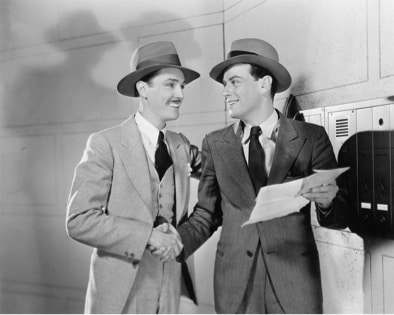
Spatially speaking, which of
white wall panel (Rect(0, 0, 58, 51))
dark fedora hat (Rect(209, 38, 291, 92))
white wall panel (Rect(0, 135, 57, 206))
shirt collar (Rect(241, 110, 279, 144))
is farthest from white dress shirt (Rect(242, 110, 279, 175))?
white wall panel (Rect(0, 0, 58, 51))

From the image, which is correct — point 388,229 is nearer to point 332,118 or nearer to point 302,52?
point 332,118

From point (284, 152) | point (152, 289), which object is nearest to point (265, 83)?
point (284, 152)

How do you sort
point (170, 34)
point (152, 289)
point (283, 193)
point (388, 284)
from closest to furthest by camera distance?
point (283, 193) → point (388, 284) → point (152, 289) → point (170, 34)

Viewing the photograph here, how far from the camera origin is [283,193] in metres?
0.88

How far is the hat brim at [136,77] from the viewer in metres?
1.16

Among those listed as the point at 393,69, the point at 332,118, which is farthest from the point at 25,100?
the point at 393,69

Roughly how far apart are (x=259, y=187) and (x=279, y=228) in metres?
0.12

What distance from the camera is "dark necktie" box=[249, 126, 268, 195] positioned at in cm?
105

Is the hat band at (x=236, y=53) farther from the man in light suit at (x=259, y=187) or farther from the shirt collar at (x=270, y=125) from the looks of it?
the shirt collar at (x=270, y=125)

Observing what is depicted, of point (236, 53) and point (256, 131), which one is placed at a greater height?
point (236, 53)

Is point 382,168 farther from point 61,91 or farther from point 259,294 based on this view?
point 61,91

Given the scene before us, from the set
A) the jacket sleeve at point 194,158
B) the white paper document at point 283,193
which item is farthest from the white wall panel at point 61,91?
the white paper document at point 283,193

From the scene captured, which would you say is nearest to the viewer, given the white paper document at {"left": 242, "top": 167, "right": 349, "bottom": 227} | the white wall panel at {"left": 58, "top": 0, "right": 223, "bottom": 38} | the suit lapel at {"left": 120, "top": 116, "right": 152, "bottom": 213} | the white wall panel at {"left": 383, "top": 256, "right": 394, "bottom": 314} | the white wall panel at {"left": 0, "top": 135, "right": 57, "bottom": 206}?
the white paper document at {"left": 242, "top": 167, "right": 349, "bottom": 227}

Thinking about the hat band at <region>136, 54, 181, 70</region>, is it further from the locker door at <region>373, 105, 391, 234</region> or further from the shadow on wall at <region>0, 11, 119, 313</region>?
the locker door at <region>373, 105, 391, 234</region>
